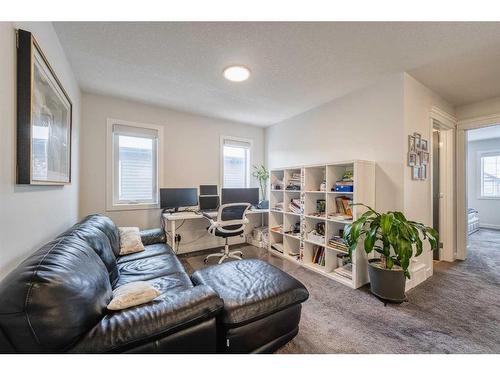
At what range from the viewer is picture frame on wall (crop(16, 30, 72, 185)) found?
1.13 m

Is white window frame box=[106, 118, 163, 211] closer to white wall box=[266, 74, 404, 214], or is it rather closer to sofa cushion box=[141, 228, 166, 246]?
sofa cushion box=[141, 228, 166, 246]

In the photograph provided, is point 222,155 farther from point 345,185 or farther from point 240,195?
point 345,185

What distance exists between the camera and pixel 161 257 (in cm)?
212

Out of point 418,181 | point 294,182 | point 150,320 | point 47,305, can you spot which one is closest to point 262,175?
point 294,182

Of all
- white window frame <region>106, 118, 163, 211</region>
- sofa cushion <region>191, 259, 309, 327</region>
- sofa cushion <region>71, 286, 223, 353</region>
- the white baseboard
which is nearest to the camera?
sofa cushion <region>71, 286, 223, 353</region>

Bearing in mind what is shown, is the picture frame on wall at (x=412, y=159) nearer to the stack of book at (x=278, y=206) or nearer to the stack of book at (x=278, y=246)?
the stack of book at (x=278, y=206)

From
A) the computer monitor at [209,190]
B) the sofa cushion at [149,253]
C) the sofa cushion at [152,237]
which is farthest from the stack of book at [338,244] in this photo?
the sofa cushion at [152,237]

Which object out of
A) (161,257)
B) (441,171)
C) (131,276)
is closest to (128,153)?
(161,257)

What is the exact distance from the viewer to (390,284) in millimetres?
2041

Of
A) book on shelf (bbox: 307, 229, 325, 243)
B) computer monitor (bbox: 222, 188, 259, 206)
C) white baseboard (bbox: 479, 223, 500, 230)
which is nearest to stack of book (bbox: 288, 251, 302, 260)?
book on shelf (bbox: 307, 229, 325, 243)

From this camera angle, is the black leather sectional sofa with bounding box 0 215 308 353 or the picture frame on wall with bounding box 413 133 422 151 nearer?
the black leather sectional sofa with bounding box 0 215 308 353

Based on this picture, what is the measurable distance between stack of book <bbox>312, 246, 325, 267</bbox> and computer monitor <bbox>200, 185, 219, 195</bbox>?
1.90m

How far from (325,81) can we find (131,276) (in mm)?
2878

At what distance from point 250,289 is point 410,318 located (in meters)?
1.52
